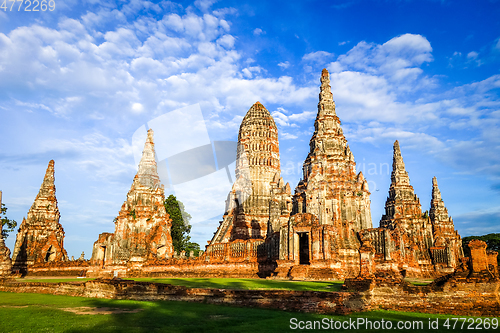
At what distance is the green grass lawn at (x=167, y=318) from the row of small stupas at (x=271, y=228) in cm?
950

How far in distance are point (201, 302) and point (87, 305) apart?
3779 mm

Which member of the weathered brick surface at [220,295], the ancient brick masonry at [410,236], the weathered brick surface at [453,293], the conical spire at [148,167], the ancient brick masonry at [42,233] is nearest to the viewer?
the weathered brick surface at [453,293]

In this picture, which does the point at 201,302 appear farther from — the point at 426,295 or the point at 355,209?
the point at 355,209

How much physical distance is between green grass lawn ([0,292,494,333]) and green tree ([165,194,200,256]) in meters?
38.5

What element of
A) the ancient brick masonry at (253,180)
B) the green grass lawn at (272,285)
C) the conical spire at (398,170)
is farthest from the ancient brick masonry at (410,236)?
the ancient brick masonry at (253,180)

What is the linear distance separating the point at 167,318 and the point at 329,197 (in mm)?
29312

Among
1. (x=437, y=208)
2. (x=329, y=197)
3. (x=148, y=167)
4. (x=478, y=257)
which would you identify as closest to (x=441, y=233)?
(x=437, y=208)

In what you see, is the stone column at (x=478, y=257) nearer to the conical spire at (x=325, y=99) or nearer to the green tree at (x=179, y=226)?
the conical spire at (x=325, y=99)

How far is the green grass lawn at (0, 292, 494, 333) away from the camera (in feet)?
29.2

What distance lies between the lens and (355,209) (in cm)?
3881

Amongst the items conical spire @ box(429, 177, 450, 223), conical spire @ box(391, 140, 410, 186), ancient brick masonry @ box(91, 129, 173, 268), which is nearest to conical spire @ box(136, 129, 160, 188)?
ancient brick masonry @ box(91, 129, 173, 268)

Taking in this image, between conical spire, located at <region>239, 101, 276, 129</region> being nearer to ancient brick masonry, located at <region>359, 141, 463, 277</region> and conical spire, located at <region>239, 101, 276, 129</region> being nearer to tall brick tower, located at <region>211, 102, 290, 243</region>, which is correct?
tall brick tower, located at <region>211, 102, 290, 243</region>

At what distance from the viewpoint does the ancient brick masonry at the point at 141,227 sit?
33.7 metres

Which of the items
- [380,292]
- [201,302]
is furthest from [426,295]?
[201,302]
